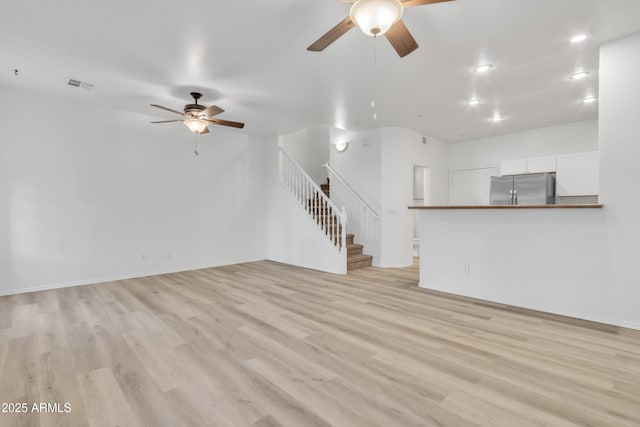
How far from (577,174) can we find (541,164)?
0.57m

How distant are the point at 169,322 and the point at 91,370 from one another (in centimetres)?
94

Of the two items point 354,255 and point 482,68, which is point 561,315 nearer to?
point 482,68

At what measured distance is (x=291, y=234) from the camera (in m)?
6.45

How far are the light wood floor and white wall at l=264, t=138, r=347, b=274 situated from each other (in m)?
1.83

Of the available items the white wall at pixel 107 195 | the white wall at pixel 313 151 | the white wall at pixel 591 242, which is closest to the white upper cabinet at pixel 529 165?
the white wall at pixel 591 242

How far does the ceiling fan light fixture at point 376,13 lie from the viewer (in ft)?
5.89

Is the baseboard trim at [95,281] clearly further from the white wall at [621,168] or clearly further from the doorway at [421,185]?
the white wall at [621,168]

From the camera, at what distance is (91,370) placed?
221 cm

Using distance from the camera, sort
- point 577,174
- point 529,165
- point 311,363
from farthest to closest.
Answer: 1. point 529,165
2. point 577,174
3. point 311,363

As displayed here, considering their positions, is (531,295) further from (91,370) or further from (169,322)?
(91,370)

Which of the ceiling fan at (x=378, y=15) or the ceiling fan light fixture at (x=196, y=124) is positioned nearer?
the ceiling fan at (x=378, y=15)

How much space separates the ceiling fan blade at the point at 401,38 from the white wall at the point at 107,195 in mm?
4766

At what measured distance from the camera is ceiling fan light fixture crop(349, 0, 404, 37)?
179cm

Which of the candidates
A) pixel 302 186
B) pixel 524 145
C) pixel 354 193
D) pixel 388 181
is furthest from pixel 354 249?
pixel 524 145
